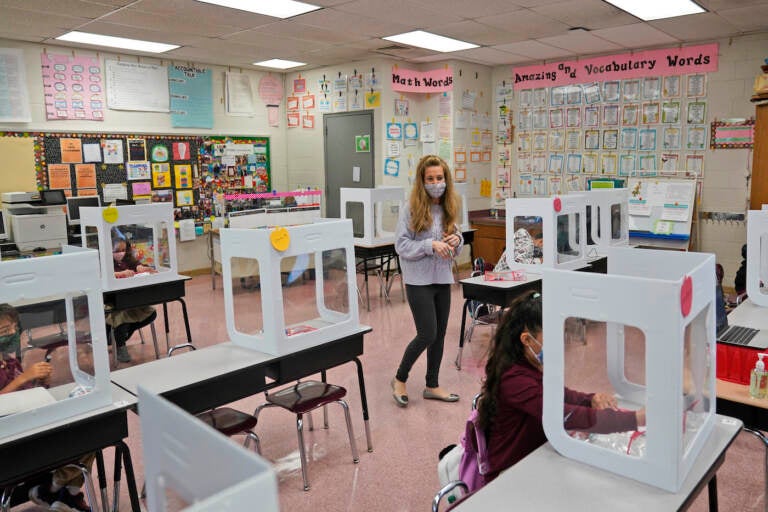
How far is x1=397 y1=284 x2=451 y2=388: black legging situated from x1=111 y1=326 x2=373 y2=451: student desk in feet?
2.34

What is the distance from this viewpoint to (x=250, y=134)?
8148 millimetres

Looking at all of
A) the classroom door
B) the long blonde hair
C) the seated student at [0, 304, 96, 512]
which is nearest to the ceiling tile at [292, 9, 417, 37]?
the classroom door

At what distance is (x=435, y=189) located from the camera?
3400mm

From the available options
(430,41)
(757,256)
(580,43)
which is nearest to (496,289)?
(757,256)

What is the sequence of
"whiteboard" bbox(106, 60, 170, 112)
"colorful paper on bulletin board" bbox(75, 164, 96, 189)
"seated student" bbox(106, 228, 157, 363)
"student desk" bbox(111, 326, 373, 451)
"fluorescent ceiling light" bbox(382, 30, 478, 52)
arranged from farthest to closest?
"whiteboard" bbox(106, 60, 170, 112)
"colorful paper on bulletin board" bbox(75, 164, 96, 189)
"fluorescent ceiling light" bbox(382, 30, 478, 52)
"seated student" bbox(106, 228, 157, 363)
"student desk" bbox(111, 326, 373, 451)

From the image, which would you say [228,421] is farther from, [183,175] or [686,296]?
[183,175]

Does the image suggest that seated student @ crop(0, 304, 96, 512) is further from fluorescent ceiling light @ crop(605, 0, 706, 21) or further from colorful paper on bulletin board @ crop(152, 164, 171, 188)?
colorful paper on bulletin board @ crop(152, 164, 171, 188)

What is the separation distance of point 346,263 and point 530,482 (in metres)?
1.46

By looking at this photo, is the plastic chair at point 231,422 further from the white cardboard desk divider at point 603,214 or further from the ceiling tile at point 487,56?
the ceiling tile at point 487,56

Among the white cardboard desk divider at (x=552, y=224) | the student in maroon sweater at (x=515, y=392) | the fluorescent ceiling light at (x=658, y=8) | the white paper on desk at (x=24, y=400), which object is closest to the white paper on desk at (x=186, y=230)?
the white cardboard desk divider at (x=552, y=224)

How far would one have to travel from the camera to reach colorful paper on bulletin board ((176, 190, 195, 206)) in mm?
7469

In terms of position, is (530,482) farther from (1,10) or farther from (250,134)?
(250,134)

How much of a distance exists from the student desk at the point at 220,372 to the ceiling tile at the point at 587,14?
11.2ft

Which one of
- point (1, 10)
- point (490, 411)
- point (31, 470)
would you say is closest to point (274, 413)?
point (31, 470)
